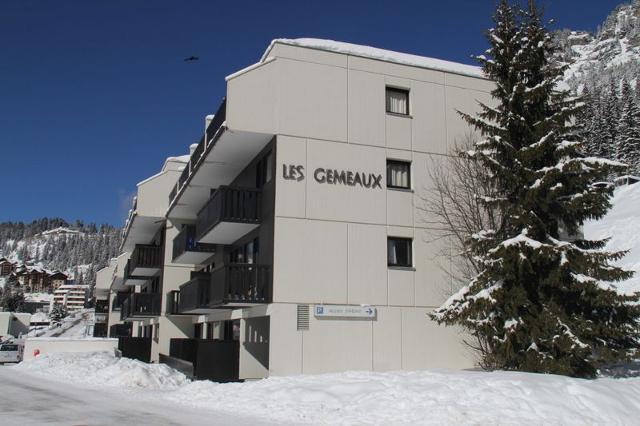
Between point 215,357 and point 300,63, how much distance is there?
9.88m

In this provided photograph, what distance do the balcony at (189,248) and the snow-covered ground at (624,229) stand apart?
25.1 m

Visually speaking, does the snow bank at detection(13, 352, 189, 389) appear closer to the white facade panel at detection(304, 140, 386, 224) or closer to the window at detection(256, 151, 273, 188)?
the white facade panel at detection(304, 140, 386, 224)

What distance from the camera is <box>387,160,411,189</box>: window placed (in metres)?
21.0

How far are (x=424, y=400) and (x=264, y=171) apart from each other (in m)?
11.1

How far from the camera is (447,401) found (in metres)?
12.7

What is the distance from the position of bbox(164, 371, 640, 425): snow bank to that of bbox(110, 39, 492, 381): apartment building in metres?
3.85

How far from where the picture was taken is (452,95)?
22.1 m

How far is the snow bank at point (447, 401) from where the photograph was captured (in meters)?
11.9

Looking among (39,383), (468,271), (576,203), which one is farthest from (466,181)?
(39,383)

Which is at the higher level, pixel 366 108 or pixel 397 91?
pixel 397 91

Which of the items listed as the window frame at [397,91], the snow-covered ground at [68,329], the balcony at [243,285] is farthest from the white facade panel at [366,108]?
the snow-covered ground at [68,329]

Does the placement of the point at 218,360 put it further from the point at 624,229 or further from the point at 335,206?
the point at 624,229

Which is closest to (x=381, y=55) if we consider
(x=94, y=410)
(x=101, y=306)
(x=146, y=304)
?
(x=94, y=410)

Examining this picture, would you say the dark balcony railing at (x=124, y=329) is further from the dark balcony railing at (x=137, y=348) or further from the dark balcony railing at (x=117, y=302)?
the dark balcony railing at (x=137, y=348)
